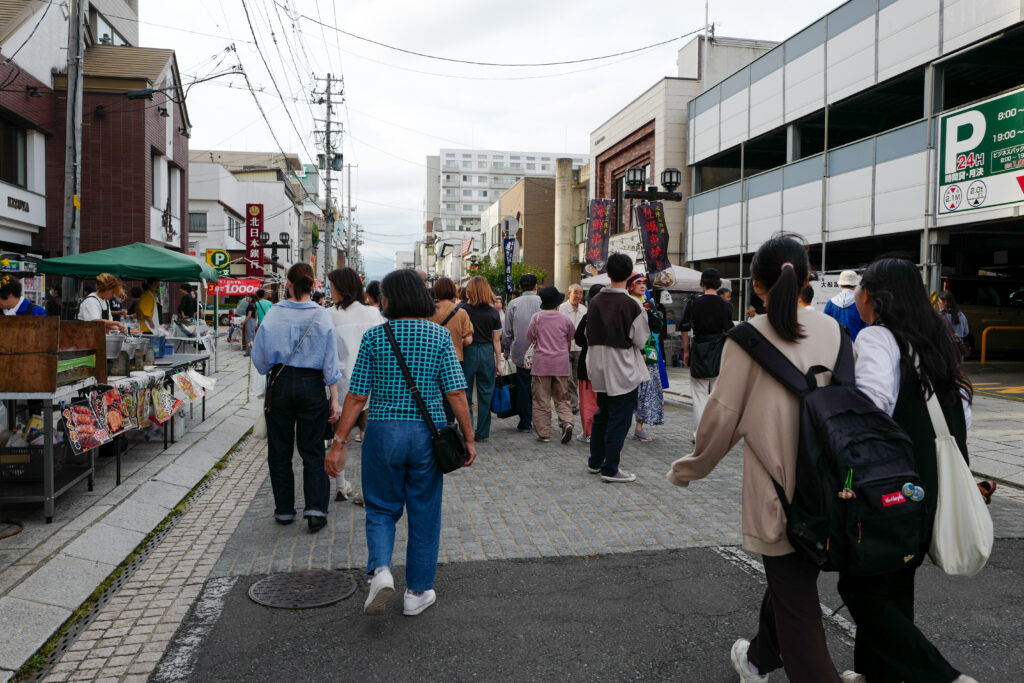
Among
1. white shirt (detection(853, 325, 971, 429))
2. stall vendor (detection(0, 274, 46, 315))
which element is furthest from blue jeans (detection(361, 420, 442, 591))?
stall vendor (detection(0, 274, 46, 315))

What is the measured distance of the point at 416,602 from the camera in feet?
12.6

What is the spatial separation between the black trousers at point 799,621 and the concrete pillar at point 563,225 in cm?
3399

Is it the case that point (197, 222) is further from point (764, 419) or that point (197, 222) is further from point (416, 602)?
point (764, 419)

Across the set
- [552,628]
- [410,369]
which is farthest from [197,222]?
[552,628]

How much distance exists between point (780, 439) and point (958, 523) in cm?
69

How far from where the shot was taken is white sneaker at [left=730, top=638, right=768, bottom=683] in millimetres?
2951

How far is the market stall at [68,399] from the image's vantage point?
522 centimetres

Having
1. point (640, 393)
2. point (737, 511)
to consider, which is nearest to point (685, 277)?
point (640, 393)

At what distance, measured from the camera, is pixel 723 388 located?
261 centimetres

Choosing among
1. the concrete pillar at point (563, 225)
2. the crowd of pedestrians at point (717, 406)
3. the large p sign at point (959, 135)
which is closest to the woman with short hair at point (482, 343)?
the crowd of pedestrians at point (717, 406)

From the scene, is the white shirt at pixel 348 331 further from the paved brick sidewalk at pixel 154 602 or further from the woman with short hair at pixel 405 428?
the woman with short hair at pixel 405 428

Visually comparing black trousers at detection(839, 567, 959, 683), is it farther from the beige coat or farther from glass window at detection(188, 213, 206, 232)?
glass window at detection(188, 213, 206, 232)

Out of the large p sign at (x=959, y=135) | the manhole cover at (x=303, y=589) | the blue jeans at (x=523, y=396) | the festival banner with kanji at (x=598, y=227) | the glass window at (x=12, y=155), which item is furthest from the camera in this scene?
the festival banner with kanji at (x=598, y=227)

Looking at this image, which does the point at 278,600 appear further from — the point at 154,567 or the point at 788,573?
the point at 788,573
